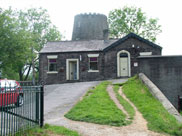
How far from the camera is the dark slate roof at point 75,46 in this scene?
90.3 ft

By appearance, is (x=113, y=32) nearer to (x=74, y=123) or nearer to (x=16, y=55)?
(x=16, y=55)

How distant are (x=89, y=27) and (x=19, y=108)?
118 feet

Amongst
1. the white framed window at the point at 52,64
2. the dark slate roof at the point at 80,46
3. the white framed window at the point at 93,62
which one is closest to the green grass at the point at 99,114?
the white framed window at the point at 93,62

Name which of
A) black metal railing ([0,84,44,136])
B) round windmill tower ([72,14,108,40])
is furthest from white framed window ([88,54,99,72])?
black metal railing ([0,84,44,136])

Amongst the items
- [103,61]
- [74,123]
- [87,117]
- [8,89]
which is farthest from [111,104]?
[103,61]

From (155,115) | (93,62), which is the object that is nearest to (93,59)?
(93,62)

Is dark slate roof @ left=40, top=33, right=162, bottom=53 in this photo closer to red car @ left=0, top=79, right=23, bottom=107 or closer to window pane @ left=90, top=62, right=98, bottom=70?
window pane @ left=90, top=62, right=98, bottom=70

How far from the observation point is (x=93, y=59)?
2709cm

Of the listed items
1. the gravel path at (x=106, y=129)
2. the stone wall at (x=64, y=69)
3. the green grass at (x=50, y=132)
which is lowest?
the gravel path at (x=106, y=129)

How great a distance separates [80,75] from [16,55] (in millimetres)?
9247

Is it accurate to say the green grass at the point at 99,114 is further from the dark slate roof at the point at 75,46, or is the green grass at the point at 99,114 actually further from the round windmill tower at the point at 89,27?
the round windmill tower at the point at 89,27

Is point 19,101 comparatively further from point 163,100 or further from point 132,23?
point 132,23

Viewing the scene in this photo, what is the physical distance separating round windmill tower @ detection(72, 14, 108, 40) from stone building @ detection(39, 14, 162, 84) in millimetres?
11348

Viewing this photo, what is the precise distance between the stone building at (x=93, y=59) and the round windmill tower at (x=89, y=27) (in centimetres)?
1135
